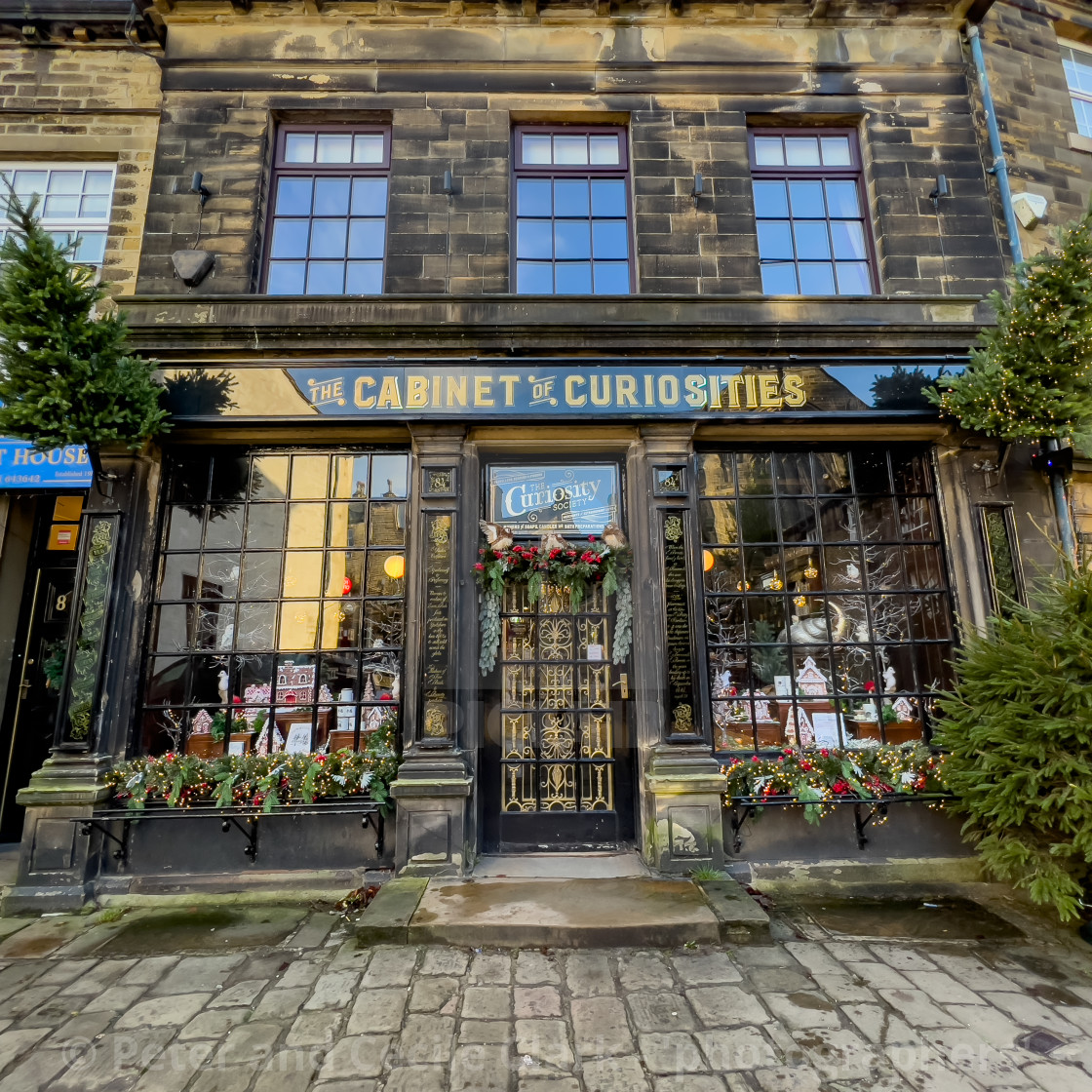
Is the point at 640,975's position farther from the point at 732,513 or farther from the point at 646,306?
the point at 646,306

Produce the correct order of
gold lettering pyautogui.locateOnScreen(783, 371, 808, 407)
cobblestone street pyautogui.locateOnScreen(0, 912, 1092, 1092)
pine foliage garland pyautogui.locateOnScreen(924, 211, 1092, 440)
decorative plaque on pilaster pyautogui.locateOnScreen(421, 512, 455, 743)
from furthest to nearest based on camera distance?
gold lettering pyautogui.locateOnScreen(783, 371, 808, 407) < decorative plaque on pilaster pyautogui.locateOnScreen(421, 512, 455, 743) < pine foliage garland pyautogui.locateOnScreen(924, 211, 1092, 440) < cobblestone street pyautogui.locateOnScreen(0, 912, 1092, 1092)

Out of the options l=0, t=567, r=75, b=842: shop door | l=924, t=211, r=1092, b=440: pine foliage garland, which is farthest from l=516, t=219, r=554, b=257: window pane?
l=0, t=567, r=75, b=842: shop door

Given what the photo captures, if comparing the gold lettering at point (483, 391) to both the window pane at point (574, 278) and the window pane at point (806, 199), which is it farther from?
the window pane at point (806, 199)

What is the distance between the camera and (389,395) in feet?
18.7

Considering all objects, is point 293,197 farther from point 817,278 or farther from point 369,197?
point 817,278

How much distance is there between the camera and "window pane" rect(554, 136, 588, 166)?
6.58m

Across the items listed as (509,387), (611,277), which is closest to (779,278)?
(611,277)

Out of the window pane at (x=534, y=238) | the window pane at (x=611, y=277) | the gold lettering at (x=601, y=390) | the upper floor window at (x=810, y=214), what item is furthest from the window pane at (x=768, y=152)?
the gold lettering at (x=601, y=390)

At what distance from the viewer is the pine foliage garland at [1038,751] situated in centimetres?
401

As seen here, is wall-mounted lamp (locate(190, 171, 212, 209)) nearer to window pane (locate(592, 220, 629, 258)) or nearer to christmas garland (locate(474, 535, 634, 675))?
window pane (locate(592, 220, 629, 258))

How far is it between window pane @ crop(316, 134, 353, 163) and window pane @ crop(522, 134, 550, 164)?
1876mm

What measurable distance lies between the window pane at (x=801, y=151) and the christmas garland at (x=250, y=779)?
24.3ft

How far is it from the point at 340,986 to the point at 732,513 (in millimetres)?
4810

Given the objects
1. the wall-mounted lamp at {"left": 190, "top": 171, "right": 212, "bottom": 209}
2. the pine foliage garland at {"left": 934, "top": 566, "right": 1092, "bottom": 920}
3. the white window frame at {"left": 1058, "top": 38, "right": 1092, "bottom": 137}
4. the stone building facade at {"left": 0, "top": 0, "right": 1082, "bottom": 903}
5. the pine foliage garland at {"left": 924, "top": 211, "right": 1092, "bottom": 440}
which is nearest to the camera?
the pine foliage garland at {"left": 934, "top": 566, "right": 1092, "bottom": 920}
